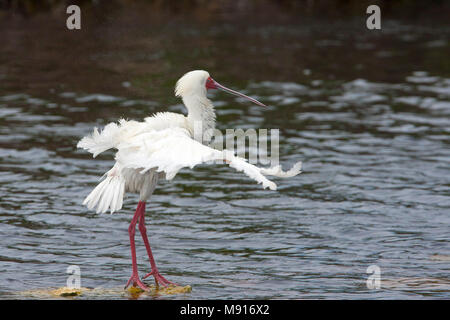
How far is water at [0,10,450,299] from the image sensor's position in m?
8.39

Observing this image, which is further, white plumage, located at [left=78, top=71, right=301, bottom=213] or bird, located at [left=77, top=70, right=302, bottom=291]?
bird, located at [left=77, top=70, right=302, bottom=291]

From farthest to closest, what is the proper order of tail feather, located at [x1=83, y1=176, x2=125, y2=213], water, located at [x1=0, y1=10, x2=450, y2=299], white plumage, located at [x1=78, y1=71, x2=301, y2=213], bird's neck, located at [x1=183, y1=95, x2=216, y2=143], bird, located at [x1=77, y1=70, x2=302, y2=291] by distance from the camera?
water, located at [x1=0, y1=10, x2=450, y2=299], bird's neck, located at [x1=183, y1=95, x2=216, y2=143], tail feather, located at [x1=83, y1=176, x2=125, y2=213], bird, located at [x1=77, y1=70, x2=302, y2=291], white plumage, located at [x1=78, y1=71, x2=301, y2=213]

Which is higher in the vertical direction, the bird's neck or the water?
the bird's neck

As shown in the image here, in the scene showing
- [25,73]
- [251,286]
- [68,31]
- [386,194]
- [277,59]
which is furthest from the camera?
[68,31]

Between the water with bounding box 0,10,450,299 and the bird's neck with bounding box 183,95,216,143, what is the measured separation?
1.38m

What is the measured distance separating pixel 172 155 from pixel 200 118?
1238mm

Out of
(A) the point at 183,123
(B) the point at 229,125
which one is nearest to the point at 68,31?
(B) the point at 229,125

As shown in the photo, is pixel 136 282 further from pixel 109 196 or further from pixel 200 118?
pixel 200 118

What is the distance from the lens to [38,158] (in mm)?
12891

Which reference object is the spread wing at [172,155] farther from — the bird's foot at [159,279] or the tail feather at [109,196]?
the bird's foot at [159,279]

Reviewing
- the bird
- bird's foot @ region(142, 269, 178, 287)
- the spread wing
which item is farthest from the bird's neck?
bird's foot @ region(142, 269, 178, 287)

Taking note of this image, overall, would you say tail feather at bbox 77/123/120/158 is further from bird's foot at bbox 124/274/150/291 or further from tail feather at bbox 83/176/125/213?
bird's foot at bbox 124/274/150/291
